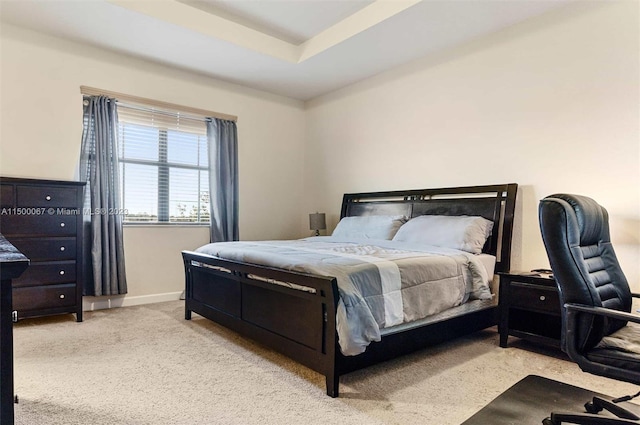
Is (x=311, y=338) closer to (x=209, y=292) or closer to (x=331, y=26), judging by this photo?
(x=209, y=292)

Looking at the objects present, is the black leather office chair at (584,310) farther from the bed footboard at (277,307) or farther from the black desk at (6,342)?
the black desk at (6,342)

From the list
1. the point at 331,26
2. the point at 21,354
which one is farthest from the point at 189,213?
the point at 331,26

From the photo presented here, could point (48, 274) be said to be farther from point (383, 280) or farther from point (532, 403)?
point (532, 403)

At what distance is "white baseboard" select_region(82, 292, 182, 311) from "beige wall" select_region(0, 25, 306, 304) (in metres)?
0.01

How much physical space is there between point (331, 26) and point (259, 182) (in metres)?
2.22

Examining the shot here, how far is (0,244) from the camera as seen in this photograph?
162cm

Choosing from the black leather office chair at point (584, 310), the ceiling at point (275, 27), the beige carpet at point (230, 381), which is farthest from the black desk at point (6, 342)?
the ceiling at point (275, 27)

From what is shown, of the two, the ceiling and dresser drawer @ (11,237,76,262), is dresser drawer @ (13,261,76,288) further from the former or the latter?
the ceiling

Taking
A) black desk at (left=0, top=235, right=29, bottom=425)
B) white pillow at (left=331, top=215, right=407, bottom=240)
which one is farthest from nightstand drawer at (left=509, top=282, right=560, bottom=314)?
black desk at (left=0, top=235, right=29, bottom=425)

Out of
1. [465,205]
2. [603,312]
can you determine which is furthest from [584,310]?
[465,205]

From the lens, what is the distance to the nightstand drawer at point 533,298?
2.71 meters

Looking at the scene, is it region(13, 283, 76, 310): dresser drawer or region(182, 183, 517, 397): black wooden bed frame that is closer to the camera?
region(182, 183, 517, 397): black wooden bed frame

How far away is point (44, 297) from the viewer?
11.0ft

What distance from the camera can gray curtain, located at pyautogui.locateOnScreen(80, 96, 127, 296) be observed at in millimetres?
3875
